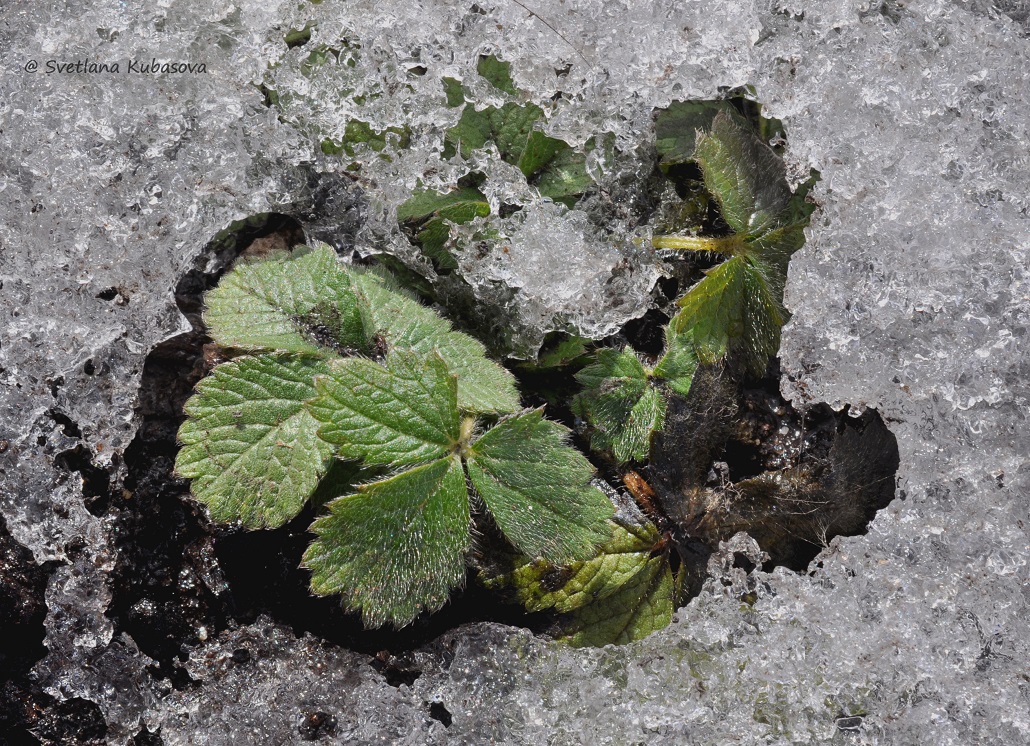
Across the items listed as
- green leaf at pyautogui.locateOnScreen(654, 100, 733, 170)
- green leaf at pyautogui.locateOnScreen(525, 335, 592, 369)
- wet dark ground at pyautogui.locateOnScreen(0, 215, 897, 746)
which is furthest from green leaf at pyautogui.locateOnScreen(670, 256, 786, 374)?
green leaf at pyautogui.locateOnScreen(654, 100, 733, 170)

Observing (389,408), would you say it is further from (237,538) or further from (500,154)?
(500,154)

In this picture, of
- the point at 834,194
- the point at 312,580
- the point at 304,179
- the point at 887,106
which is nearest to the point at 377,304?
the point at 304,179

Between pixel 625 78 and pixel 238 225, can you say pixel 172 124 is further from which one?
pixel 625 78

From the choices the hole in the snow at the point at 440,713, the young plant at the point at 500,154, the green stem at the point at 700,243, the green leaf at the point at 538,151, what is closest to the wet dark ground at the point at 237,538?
the hole in the snow at the point at 440,713

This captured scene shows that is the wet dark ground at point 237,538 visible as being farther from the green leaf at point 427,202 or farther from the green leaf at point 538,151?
the green leaf at point 538,151

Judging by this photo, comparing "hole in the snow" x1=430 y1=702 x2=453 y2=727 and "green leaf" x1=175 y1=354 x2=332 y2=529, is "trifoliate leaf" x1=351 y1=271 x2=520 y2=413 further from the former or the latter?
"hole in the snow" x1=430 y1=702 x2=453 y2=727

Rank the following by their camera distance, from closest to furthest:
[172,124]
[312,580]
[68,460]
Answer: [312,580] → [68,460] → [172,124]
